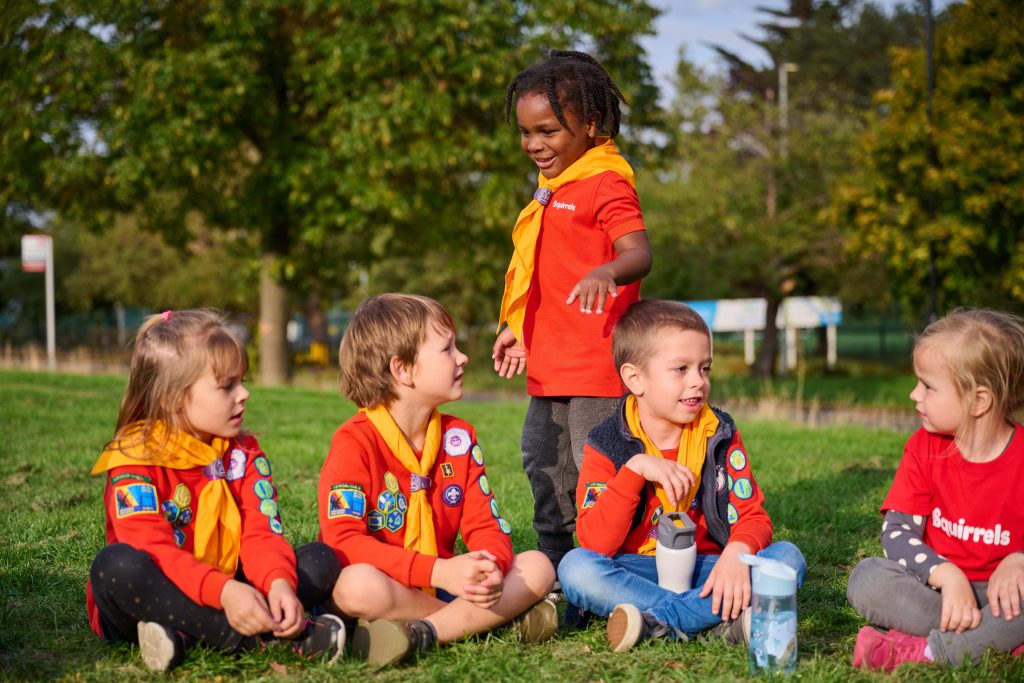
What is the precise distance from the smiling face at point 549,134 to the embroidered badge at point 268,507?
1632mm

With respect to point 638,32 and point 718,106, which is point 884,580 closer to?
point 638,32

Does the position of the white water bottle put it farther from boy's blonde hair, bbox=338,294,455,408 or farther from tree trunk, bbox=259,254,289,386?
tree trunk, bbox=259,254,289,386

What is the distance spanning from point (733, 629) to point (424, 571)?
102 centimetres

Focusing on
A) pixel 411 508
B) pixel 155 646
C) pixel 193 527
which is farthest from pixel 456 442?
pixel 155 646

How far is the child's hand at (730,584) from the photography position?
10.0 ft

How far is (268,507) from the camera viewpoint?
10.3 ft

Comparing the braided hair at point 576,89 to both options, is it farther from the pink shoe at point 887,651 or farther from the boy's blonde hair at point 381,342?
the pink shoe at point 887,651

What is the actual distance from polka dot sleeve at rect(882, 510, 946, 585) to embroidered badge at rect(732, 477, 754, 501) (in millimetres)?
445

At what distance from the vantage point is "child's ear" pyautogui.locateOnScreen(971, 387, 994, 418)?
3.12 meters

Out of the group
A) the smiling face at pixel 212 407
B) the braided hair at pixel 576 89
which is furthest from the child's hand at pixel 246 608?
the braided hair at pixel 576 89

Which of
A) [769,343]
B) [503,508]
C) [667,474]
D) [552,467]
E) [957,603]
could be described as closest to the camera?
[957,603]

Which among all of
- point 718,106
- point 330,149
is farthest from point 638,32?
point 718,106

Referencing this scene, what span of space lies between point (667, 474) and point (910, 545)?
808mm

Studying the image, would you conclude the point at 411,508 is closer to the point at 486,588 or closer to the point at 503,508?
the point at 486,588
